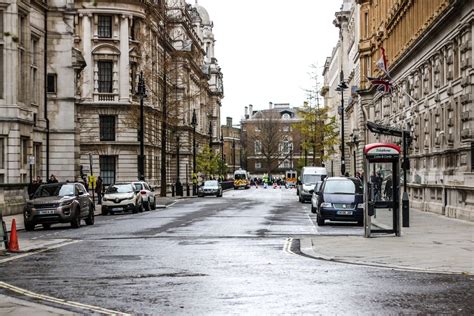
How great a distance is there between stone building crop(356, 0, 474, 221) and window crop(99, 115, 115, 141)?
2828cm

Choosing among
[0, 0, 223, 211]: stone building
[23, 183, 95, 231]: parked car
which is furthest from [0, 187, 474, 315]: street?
[0, 0, 223, 211]: stone building

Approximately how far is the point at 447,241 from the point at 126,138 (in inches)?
2303

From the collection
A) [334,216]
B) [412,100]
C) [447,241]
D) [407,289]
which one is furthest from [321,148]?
[407,289]

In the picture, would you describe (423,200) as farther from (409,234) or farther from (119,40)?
(119,40)

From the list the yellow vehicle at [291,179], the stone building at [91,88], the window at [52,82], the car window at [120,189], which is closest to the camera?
the stone building at [91,88]

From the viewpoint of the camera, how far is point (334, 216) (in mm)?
29844

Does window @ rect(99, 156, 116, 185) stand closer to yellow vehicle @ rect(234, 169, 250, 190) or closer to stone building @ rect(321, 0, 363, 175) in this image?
stone building @ rect(321, 0, 363, 175)

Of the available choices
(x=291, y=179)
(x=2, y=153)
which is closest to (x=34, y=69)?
(x=2, y=153)

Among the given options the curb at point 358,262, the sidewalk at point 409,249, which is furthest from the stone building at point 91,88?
Result: the sidewalk at point 409,249

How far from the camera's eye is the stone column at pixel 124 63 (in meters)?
78.3

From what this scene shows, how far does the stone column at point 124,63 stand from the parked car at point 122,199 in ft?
115

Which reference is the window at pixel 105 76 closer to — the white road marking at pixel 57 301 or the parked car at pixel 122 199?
the parked car at pixel 122 199

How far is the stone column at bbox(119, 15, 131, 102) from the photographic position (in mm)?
78312

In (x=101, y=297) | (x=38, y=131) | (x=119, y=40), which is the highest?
(x=119, y=40)
